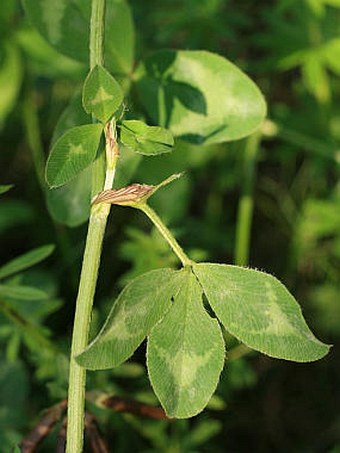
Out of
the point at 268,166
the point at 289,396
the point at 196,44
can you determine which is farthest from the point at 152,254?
the point at 268,166

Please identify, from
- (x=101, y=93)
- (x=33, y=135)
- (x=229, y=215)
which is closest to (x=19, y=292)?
(x=101, y=93)

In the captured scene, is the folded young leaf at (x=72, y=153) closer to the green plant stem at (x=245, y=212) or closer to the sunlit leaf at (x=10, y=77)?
the green plant stem at (x=245, y=212)

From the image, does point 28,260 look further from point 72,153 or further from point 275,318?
point 275,318

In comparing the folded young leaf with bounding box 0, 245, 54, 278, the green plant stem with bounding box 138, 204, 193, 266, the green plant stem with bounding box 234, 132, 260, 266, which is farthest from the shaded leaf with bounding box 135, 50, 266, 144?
the green plant stem with bounding box 234, 132, 260, 266

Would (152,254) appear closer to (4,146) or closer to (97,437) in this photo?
(97,437)

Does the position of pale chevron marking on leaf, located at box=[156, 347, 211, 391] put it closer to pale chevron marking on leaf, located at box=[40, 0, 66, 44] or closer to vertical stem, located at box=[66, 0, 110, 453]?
vertical stem, located at box=[66, 0, 110, 453]

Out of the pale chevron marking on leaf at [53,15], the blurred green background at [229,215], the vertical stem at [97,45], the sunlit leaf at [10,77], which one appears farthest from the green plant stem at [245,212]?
the vertical stem at [97,45]
